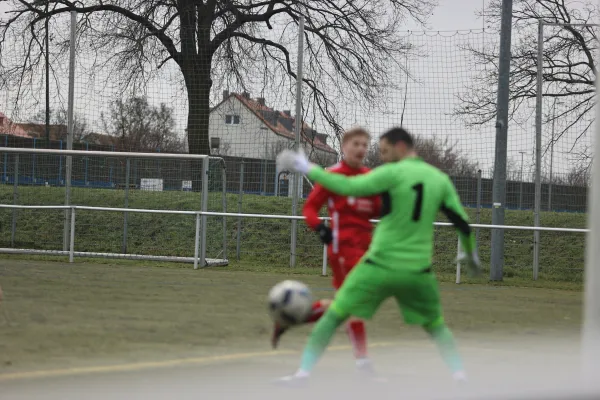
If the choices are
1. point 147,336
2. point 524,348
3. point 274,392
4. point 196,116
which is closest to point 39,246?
point 196,116

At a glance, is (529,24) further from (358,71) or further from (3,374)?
(3,374)

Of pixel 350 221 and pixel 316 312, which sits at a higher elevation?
pixel 350 221

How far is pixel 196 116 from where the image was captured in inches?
747

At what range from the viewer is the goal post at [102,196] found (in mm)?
18562

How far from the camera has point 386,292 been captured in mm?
5895

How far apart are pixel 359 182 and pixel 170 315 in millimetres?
4306

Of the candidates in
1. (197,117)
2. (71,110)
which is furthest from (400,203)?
(71,110)

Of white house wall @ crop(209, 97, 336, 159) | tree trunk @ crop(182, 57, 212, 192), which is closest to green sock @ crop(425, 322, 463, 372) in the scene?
white house wall @ crop(209, 97, 336, 159)

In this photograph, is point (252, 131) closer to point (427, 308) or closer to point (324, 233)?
point (324, 233)

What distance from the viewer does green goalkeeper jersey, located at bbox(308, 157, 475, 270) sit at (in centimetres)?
579

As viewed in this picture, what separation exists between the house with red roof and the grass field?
11.5 feet

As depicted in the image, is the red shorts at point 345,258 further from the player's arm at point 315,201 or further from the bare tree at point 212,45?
the bare tree at point 212,45

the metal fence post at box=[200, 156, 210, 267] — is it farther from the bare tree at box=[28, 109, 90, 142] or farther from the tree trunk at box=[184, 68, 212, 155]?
the bare tree at box=[28, 109, 90, 142]

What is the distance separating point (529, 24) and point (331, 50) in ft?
13.6
